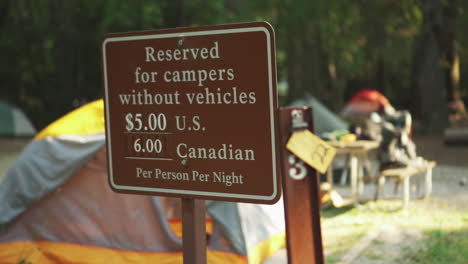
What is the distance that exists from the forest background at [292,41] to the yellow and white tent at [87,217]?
491 inches

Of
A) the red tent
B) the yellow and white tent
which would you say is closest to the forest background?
the red tent

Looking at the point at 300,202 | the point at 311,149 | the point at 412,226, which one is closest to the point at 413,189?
the point at 412,226

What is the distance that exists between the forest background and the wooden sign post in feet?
51.3

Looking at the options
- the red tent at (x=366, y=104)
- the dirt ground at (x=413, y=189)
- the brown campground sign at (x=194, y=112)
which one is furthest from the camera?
the red tent at (x=366, y=104)

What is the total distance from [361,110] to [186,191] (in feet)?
23.1

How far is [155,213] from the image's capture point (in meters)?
5.56

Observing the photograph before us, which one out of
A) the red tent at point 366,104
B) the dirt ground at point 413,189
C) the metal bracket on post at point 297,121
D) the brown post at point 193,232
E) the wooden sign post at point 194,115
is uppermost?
the wooden sign post at point 194,115

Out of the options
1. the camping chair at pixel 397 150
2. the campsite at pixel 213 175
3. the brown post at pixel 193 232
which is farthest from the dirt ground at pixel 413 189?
the brown post at pixel 193 232

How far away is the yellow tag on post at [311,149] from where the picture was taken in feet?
11.9

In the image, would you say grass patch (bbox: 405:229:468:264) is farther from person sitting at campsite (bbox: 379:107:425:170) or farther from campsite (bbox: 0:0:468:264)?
person sitting at campsite (bbox: 379:107:425:170)

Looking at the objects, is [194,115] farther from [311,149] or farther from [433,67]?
[433,67]

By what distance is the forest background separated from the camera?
61.6ft

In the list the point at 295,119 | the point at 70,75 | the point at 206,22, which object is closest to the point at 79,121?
the point at 295,119

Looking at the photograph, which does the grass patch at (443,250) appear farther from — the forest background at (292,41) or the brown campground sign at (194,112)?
the forest background at (292,41)
